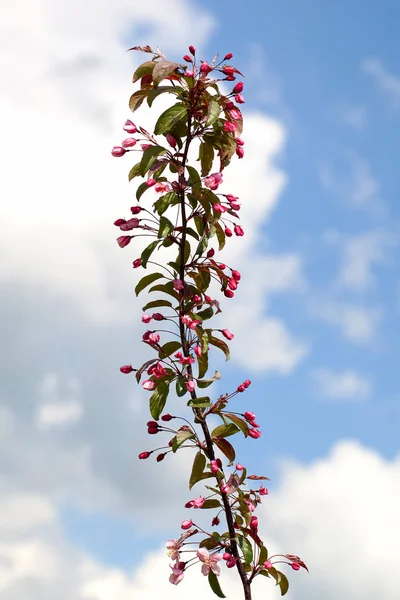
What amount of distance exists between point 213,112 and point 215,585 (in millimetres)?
3641

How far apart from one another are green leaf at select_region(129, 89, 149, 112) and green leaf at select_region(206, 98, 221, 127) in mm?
738

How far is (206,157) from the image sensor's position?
645 centimetres

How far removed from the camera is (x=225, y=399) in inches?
236

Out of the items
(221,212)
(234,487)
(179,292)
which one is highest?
(221,212)

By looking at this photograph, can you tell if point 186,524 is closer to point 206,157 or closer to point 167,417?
point 167,417

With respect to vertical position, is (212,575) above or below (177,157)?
below

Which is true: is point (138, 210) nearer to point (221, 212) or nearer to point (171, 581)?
→ point (221, 212)

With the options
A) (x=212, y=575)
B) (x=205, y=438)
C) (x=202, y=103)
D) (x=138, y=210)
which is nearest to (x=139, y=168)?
(x=138, y=210)

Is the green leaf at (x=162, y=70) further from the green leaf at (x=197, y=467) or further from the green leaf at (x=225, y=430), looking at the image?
the green leaf at (x=197, y=467)

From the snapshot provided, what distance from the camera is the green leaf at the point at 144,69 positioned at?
6258 mm

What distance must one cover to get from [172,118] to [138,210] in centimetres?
83

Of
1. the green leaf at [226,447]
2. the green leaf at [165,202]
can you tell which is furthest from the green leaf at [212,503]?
the green leaf at [165,202]

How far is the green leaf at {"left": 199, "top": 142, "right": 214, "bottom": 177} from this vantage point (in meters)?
6.43

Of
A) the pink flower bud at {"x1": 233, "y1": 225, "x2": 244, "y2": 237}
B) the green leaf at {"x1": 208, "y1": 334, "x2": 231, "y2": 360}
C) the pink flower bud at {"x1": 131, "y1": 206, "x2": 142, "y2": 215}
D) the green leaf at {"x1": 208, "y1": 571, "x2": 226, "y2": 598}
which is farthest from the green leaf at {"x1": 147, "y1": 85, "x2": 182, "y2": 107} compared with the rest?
the green leaf at {"x1": 208, "y1": 571, "x2": 226, "y2": 598}
